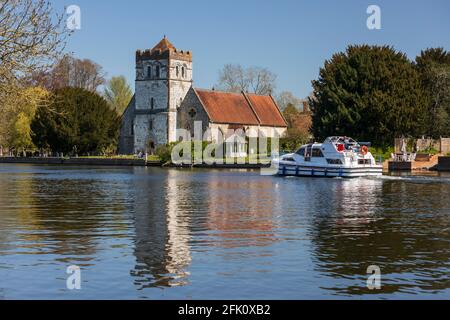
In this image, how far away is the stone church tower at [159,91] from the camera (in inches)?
4683

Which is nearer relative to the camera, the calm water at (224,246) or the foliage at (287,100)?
the calm water at (224,246)

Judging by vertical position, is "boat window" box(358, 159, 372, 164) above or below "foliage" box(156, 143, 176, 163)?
below

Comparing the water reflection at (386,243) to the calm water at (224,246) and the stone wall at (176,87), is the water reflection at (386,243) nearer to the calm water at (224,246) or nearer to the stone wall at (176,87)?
the calm water at (224,246)

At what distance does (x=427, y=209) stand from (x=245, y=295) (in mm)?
20498

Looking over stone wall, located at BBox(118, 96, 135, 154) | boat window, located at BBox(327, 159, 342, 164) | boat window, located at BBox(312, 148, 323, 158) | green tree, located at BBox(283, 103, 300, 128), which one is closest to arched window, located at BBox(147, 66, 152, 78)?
stone wall, located at BBox(118, 96, 135, 154)

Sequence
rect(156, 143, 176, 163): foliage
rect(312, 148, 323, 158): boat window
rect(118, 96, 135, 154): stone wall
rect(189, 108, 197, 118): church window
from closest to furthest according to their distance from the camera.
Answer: rect(312, 148, 323, 158): boat window
rect(156, 143, 176, 163): foliage
rect(189, 108, 197, 118): church window
rect(118, 96, 135, 154): stone wall

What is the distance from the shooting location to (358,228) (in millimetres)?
26109

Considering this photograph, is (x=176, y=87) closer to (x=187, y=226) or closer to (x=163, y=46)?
(x=163, y=46)

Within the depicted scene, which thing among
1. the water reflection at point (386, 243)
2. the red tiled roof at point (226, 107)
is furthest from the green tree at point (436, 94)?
the water reflection at point (386, 243)

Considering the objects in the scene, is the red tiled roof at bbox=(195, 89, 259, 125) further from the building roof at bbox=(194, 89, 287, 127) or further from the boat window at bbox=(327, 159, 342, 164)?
the boat window at bbox=(327, 159, 342, 164)

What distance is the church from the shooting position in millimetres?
116688

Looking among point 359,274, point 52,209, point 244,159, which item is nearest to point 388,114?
point 244,159

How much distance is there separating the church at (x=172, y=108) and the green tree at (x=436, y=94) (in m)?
34.0

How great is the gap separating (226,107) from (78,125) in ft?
74.9
